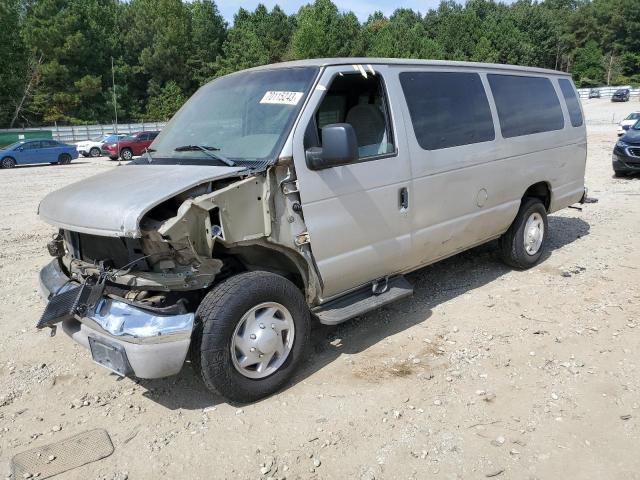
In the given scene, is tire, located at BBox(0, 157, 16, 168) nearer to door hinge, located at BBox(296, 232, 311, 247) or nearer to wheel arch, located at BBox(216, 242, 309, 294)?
wheel arch, located at BBox(216, 242, 309, 294)

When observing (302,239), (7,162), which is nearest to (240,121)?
(302,239)

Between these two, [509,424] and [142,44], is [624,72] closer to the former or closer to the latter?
[142,44]

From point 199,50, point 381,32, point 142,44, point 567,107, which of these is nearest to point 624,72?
point 381,32

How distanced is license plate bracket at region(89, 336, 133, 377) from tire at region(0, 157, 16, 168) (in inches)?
995

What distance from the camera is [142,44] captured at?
67375mm

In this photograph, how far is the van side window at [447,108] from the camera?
469 centimetres

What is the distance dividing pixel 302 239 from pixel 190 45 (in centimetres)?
7249

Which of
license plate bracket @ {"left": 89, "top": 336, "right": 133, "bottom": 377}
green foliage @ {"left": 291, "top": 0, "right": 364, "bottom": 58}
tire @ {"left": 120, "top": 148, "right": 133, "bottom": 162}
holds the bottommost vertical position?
tire @ {"left": 120, "top": 148, "right": 133, "bottom": 162}

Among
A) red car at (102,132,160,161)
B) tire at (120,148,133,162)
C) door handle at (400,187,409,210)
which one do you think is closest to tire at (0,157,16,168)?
red car at (102,132,160,161)

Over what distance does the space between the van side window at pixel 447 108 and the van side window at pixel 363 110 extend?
0.83ft

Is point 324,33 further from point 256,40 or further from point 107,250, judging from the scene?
point 107,250

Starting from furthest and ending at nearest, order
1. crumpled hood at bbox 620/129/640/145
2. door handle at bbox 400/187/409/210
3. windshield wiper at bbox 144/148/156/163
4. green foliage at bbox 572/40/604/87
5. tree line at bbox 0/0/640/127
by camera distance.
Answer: green foliage at bbox 572/40/604/87
tree line at bbox 0/0/640/127
crumpled hood at bbox 620/129/640/145
door handle at bbox 400/187/409/210
windshield wiper at bbox 144/148/156/163

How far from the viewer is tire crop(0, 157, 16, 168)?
25031 mm

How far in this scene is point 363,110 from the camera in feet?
15.3
